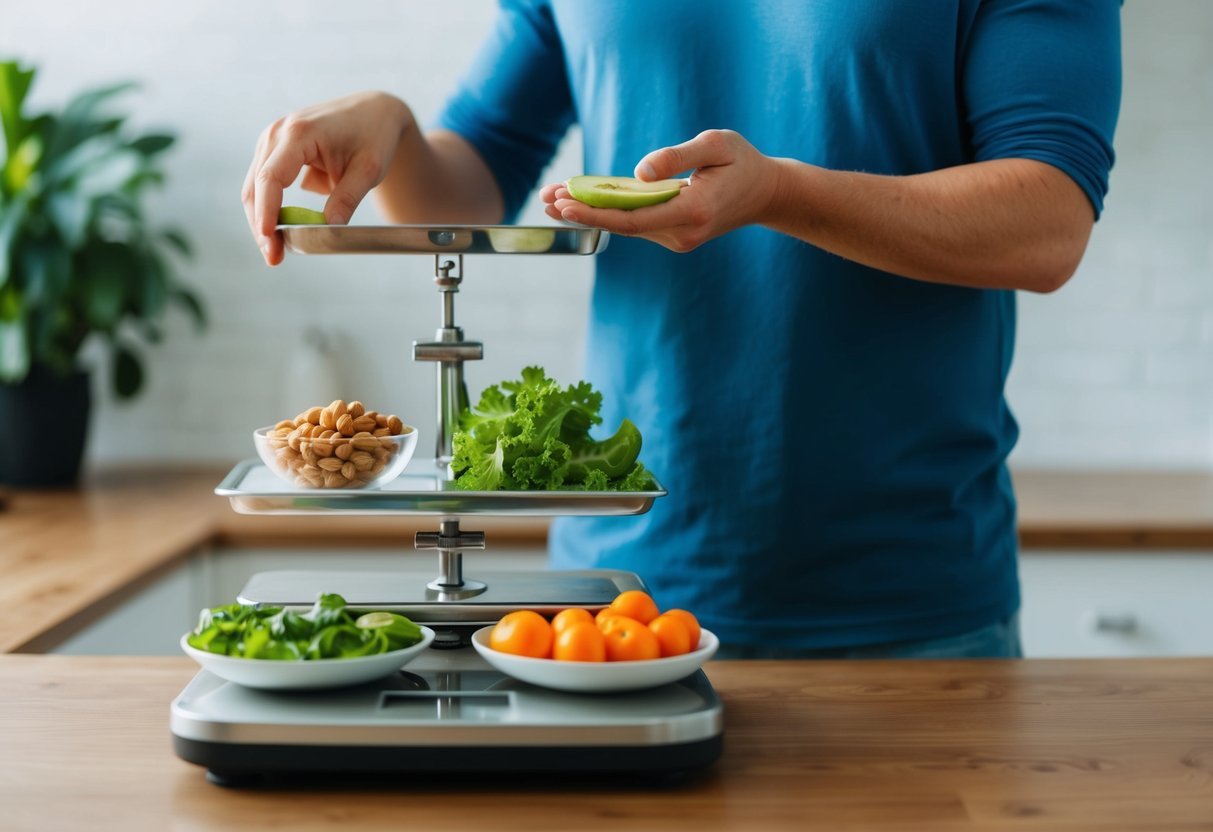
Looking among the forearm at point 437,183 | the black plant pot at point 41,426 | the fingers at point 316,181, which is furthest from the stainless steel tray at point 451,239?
the black plant pot at point 41,426

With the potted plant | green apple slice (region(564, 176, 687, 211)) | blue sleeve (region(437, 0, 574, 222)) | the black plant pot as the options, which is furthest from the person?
the black plant pot

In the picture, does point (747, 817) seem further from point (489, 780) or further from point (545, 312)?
point (545, 312)

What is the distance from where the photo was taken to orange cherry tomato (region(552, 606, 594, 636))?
0.90 meters

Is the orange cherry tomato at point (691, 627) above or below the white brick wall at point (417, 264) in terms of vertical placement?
below

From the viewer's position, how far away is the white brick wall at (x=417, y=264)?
96.6 inches

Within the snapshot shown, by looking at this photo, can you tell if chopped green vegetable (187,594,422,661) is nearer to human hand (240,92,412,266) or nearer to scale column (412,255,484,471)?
scale column (412,255,484,471)

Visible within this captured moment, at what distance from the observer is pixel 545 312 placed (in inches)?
99.0

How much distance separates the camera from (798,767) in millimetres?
894

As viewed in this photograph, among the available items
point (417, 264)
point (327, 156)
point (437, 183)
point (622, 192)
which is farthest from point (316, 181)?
point (417, 264)

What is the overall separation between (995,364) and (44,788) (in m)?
0.92

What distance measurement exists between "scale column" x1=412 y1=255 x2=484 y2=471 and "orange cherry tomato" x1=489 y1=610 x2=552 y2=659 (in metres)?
0.19

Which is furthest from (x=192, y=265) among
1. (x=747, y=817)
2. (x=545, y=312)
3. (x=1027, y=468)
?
(x=747, y=817)

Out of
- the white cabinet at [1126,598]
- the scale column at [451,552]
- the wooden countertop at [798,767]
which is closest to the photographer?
the wooden countertop at [798,767]

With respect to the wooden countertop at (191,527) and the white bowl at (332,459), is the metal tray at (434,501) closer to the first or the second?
the white bowl at (332,459)
